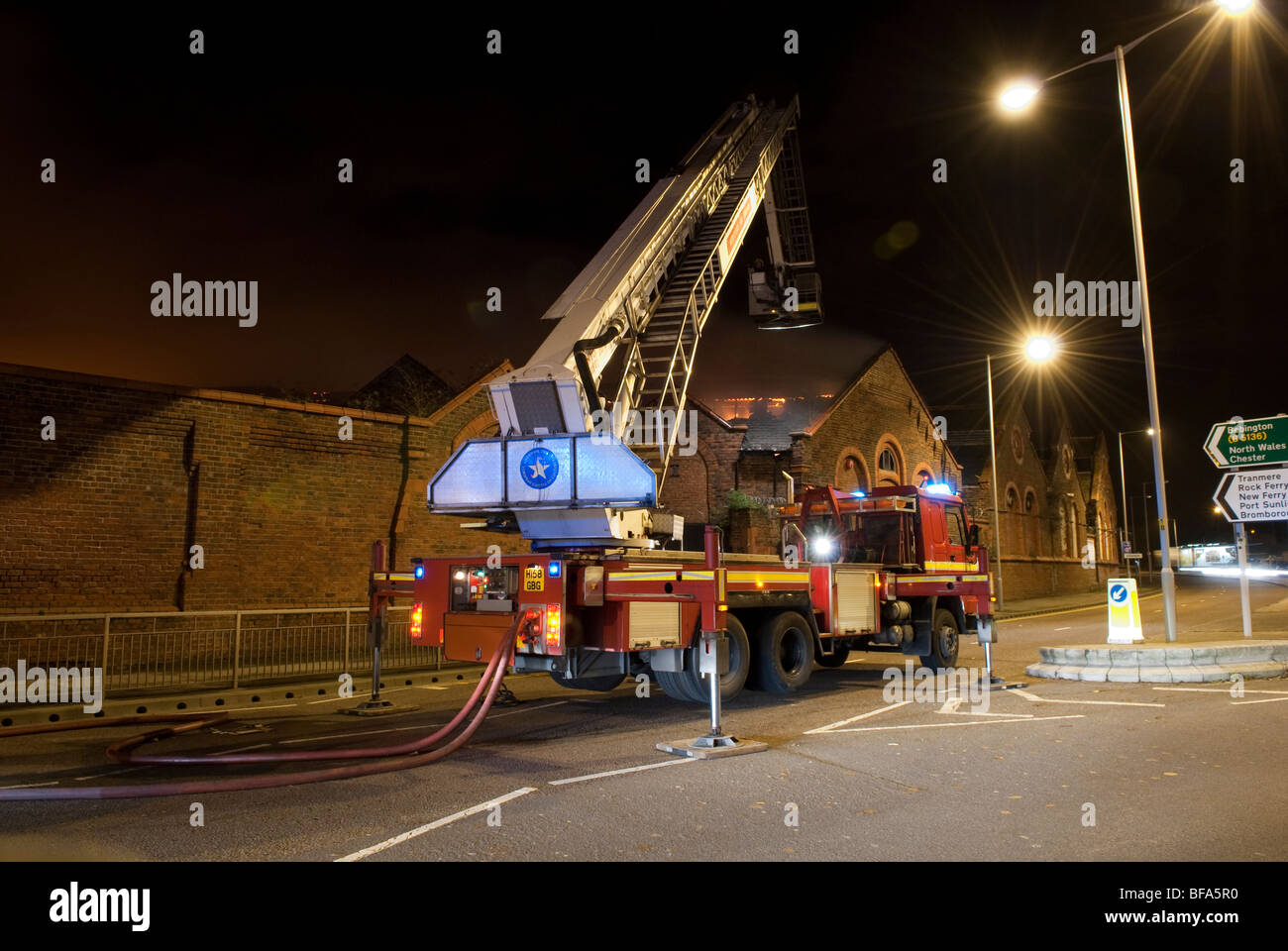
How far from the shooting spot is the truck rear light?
26.5 feet

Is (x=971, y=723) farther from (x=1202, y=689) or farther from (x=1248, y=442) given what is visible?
(x=1248, y=442)

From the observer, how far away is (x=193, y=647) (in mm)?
12617

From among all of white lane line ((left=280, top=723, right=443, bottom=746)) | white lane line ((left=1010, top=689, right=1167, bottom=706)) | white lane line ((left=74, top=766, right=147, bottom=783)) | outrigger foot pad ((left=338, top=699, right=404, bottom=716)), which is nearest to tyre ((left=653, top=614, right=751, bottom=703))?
white lane line ((left=280, top=723, right=443, bottom=746))

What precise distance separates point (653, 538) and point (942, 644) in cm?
614

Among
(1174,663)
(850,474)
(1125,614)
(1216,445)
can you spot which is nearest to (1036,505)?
(850,474)

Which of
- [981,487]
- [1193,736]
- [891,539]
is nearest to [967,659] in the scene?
[891,539]

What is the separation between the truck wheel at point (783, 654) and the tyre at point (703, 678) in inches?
9.6

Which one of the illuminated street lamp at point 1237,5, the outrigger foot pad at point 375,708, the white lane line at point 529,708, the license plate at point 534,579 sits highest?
the illuminated street lamp at point 1237,5

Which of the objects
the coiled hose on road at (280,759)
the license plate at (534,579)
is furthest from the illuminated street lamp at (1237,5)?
the coiled hose on road at (280,759)

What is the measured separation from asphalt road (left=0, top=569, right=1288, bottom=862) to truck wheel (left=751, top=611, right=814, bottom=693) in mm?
560

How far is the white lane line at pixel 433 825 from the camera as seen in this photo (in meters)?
4.67

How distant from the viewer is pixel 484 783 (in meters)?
6.39

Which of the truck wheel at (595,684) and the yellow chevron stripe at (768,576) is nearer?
the yellow chevron stripe at (768,576)

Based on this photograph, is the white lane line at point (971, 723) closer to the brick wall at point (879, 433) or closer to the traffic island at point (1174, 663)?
the traffic island at point (1174, 663)
